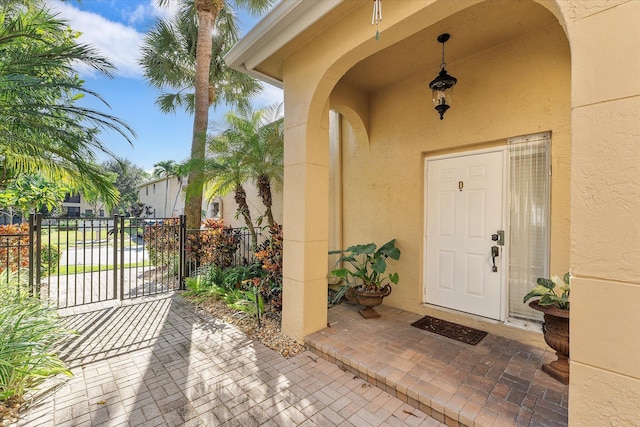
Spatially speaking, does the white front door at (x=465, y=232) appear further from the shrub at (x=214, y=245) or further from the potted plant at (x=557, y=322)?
the shrub at (x=214, y=245)

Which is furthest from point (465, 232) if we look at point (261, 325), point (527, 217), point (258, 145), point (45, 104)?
point (45, 104)

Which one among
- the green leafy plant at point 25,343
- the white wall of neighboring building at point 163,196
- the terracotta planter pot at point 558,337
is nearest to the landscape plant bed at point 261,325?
the green leafy plant at point 25,343

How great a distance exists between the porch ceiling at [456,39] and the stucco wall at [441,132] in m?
0.13

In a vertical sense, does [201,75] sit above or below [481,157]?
above

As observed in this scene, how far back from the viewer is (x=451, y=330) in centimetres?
369

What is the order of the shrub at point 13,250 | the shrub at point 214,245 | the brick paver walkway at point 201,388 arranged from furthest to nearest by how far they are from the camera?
the shrub at point 214,245 → the shrub at point 13,250 → the brick paver walkway at point 201,388

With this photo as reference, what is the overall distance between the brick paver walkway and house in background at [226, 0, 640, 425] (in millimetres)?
749

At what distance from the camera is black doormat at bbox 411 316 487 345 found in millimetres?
3451

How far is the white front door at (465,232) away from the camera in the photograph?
368cm

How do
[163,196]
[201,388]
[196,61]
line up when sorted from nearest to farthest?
[201,388], [196,61], [163,196]

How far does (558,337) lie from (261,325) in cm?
352

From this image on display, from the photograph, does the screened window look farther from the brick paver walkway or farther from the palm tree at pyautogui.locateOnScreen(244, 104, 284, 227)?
the palm tree at pyautogui.locateOnScreen(244, 104, 284, 227)

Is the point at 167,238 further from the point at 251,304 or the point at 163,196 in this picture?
the point at 163,196

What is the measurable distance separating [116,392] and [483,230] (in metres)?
4.66
